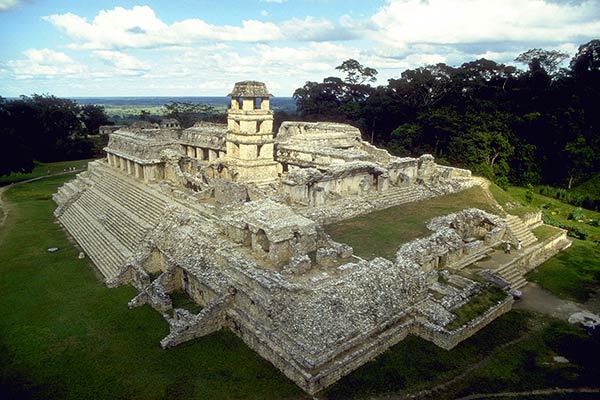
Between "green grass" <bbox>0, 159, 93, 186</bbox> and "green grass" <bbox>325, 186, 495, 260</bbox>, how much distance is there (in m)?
29.6

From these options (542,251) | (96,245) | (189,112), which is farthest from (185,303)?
(189,112)

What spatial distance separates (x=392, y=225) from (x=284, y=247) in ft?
20.5

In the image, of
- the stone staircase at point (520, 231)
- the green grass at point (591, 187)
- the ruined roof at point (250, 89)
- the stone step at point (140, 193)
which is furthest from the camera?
the green grass at point (591, 187)

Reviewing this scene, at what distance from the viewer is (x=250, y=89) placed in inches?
907

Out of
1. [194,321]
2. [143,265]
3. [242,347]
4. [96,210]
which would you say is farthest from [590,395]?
[96,210]

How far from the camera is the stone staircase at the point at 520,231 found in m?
18.5

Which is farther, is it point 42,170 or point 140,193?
point 42,170

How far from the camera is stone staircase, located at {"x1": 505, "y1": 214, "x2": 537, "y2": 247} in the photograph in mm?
18484

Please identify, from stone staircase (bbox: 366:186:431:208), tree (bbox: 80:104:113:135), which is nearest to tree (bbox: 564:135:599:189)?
stone staircase (bbox: 366:186:431:208)

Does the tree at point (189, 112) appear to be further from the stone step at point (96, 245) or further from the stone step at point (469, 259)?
the stone step at point (469, 259)

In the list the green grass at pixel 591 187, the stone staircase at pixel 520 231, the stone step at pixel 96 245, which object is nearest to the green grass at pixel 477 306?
the stone staircase at pixel 520 231

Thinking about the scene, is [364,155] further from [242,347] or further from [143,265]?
[242,347]

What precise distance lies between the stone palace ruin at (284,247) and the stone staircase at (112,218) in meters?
0.09

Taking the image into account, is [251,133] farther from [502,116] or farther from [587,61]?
[587,61]
